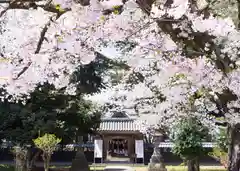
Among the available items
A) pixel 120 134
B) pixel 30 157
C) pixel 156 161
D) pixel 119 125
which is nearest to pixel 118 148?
pixel 120 134

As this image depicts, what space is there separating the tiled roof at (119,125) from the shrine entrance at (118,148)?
324 centimetres

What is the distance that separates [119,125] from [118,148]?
5209 mm

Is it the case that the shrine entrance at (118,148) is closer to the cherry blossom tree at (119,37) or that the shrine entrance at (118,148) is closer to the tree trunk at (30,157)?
the tree trunk at (30,157)

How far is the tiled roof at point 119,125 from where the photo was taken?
944 inches

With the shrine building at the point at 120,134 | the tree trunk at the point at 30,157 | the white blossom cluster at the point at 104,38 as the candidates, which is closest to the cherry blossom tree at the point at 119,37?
the white blossom cluster at the point at 104,38

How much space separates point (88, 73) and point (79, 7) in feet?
58.2

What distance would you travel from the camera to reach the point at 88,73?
2023cm

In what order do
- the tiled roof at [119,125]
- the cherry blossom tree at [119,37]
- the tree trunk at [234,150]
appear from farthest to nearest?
the tiled roof at [119,125] < the tree trunk at [234,150] < the cherry blossom tree at [119,37]

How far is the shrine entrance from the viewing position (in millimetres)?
28188

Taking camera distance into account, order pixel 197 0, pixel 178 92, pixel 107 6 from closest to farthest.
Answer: pixel 107 6 → pixel 197 0 → pixel 178 92

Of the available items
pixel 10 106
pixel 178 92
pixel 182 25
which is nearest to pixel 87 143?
pixel 10 106

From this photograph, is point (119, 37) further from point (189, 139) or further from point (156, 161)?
point (156, 161)

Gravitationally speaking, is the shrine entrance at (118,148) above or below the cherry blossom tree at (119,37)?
below

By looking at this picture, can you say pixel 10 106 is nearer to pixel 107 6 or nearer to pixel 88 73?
pixel 88 73
